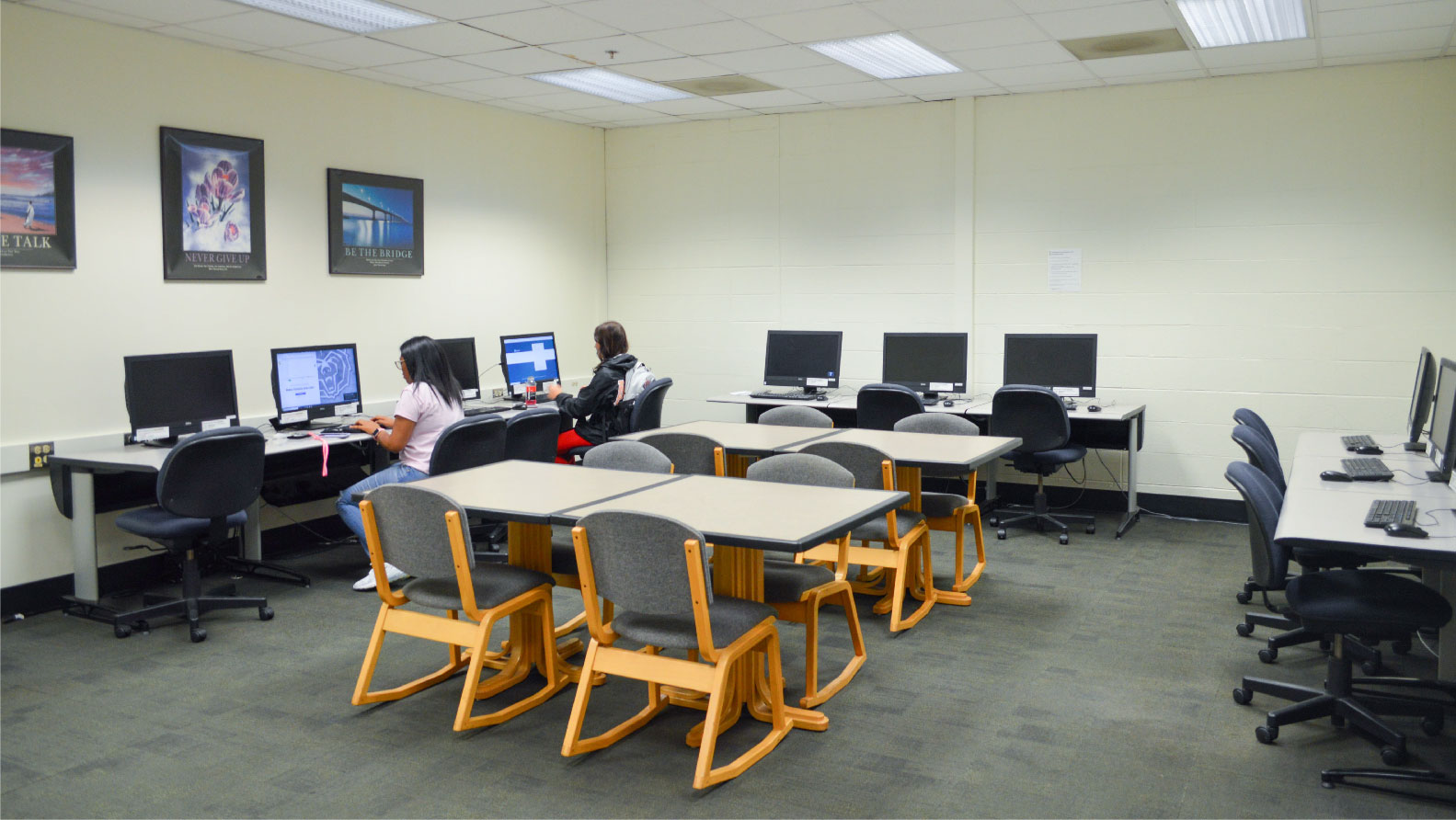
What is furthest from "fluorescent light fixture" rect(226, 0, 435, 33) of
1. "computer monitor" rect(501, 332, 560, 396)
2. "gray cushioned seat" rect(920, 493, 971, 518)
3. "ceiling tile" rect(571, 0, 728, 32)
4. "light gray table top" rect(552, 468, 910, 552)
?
"gray cushioned seat" rect(920, 493, 971, 518)

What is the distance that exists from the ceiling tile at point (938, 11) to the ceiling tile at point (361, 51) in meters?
2.42

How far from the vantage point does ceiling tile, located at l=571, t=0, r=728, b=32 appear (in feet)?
14.8

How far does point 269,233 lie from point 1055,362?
4592 millimetres

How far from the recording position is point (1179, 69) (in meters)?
5.89

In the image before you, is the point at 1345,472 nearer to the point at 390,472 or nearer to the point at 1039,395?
the point at 1039,395

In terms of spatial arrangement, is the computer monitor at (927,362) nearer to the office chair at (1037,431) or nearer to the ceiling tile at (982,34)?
the office chair at (1037,431)

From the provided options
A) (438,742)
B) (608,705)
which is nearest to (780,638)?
(608,705)

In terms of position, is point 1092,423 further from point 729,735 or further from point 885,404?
point 729,735

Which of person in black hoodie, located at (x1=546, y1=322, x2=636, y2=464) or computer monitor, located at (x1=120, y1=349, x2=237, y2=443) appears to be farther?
person in black hoodie, located at (x1=546, y1=322, x2=636, y2=464)

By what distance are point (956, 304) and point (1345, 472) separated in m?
3.24

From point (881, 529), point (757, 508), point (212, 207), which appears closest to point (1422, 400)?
point (881, 529)

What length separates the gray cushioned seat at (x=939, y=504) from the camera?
15.1 feet

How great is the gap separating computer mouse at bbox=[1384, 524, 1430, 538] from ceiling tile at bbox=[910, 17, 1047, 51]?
2904 mm

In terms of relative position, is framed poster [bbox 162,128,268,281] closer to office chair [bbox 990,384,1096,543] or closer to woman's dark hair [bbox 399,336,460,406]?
woman's dark hair [bbox 399,336,460,406]
